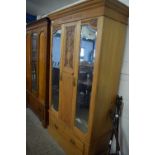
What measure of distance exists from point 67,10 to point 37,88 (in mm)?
1713

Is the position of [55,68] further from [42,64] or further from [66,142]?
[66,142]

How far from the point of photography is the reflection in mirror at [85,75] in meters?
1.56

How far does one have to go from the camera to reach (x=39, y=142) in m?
2.31

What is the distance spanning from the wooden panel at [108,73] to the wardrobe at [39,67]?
1.20 metres

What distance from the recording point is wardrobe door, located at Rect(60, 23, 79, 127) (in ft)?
5.77

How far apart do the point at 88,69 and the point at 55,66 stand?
2.69ft

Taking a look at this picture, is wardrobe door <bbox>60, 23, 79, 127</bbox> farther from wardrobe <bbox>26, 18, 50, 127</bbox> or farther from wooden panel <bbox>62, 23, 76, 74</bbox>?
wardrobe <bbox>26, 18, 50, 127</bbox>

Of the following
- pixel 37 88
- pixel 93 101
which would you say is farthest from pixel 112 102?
pixel 37 88

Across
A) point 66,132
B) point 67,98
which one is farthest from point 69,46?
point 66,132

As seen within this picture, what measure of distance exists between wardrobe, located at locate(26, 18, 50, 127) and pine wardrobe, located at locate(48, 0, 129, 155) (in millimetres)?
335

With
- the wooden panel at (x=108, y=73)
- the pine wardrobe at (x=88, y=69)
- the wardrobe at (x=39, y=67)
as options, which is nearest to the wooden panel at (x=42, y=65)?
the wardrobe at (x=39, y=67)

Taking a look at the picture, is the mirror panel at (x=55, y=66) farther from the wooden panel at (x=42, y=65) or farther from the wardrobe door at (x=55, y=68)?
the wooden panel at (x=42, y=65)

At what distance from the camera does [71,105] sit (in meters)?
1.88
